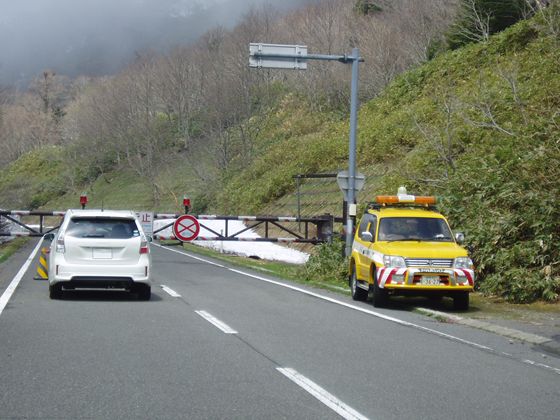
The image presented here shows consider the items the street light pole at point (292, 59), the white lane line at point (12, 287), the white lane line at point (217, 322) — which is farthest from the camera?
the street light pole at point (292, 59)

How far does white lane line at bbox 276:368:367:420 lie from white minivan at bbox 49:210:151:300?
7013mm

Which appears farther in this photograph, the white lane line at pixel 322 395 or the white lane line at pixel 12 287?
the white lane line at pixel 12 287

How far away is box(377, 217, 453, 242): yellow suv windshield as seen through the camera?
51.9 feet

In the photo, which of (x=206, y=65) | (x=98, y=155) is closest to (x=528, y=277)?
(x=206, y=65)

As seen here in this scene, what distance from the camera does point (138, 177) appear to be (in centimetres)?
7650

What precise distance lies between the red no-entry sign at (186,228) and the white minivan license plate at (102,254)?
13.5 m

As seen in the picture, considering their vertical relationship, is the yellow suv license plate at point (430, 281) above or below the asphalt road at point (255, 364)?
above

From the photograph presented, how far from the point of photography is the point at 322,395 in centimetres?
714

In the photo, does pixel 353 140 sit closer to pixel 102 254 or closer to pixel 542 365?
pixel 102 254

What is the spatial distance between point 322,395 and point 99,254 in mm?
8416

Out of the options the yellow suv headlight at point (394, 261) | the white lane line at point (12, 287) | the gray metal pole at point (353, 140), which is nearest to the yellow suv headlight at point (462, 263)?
the yellow suv headlight at point (394, 261)

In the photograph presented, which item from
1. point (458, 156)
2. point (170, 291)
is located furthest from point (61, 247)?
point (458, 156)

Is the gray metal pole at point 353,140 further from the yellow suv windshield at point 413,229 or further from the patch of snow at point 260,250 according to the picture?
the patch of snow at point 260,250

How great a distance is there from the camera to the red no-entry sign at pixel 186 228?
28.2 metres
